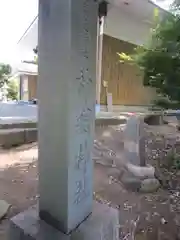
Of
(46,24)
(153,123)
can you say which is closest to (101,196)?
(46,24)

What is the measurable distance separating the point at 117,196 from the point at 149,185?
1.37 ft

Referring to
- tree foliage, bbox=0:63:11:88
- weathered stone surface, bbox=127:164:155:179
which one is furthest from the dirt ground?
tree foliage, bbox=0:63:11:88

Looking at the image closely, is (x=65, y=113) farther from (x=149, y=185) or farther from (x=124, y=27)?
(x=124, y=27)

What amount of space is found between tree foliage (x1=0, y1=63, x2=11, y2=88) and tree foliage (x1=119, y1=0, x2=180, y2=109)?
1164 centimetres

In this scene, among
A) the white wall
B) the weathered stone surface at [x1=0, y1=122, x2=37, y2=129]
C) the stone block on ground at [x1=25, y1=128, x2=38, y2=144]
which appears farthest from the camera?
the white wall

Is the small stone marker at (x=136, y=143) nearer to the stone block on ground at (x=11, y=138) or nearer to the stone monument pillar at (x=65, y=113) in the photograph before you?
the stone monument pillar at (x=65, y=113)

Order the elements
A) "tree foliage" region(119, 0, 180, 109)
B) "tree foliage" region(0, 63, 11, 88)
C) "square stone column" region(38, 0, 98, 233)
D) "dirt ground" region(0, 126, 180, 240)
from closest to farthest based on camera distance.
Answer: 1. "square stone column" region(38, 0, 98, 233)
2. "dirt ground" region(0, 126, 180, 240)
3. "tree foliage" region(119, 0, 180, 109)
4. "tree foliage" region(0, 63, 11, 88)

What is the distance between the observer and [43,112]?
116cm

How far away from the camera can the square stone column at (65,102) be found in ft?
3.49

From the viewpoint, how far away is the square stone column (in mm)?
1064

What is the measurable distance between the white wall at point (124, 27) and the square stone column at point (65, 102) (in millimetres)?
8623

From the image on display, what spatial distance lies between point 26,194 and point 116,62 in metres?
8.02

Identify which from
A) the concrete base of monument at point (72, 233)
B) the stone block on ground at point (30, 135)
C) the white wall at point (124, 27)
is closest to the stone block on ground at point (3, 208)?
the concrete base of monument at point (72, 233)

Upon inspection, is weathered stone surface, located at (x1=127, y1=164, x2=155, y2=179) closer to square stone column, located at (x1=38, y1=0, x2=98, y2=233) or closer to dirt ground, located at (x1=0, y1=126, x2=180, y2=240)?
dirt ground, located at (x1=0, y1=126, x2=180, y2=240)
